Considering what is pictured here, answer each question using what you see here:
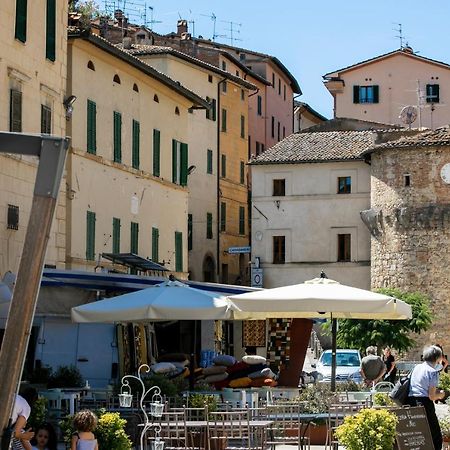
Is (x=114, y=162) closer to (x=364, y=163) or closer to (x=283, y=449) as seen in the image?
(x=283, y=449)

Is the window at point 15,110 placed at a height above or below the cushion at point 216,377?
above

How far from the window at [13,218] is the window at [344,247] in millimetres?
34075

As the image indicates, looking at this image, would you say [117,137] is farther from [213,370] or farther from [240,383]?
[240,383]

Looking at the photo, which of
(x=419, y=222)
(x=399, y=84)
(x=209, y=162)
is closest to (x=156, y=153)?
(x=419, y=222)

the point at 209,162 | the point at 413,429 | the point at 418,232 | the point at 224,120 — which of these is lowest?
the point at 413,429

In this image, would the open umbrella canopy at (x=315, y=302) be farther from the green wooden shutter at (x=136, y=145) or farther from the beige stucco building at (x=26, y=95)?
the green wooden shutter at (x=136, y=145)

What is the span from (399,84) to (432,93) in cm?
174

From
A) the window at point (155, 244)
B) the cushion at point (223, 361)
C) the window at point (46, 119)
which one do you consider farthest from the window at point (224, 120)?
the cushion at point (223, 361)

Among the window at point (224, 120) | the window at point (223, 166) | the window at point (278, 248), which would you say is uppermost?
the window at point (224, 120)

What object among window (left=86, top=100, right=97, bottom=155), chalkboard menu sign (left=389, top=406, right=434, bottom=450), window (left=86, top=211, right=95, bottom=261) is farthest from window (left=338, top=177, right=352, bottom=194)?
chalkboard menu sign (left=389, top=406, right=434, bottom=450)

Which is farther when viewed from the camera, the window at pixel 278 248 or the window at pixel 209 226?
the window at pixel 278 248

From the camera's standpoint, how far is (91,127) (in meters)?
32.0

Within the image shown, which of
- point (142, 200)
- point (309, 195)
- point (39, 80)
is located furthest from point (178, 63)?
point (39, 80)

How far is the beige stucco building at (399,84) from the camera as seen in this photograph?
70.0m
